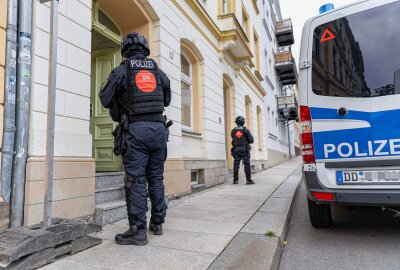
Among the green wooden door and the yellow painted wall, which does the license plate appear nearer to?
the yellow painted wall

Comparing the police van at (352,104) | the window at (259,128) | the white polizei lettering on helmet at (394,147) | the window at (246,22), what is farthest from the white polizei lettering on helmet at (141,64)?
the window at (259,128)

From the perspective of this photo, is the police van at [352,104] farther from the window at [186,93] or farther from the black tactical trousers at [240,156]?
the black tactical trousers at [240,156]

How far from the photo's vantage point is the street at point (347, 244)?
295 cm

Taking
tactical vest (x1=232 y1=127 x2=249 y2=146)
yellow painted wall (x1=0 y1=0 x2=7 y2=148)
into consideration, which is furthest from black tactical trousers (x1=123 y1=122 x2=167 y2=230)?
tactical vest (x1=232 y1=127 x2=249 y2=146)

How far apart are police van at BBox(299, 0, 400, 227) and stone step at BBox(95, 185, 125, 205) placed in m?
2.54

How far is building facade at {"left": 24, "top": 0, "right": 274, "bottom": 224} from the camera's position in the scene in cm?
336

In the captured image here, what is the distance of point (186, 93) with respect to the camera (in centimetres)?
757

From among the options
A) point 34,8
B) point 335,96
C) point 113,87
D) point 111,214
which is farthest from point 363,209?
point 34,8

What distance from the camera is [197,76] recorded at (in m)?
7.94

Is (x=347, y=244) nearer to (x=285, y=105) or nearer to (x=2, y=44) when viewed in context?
(x=2, y=44)

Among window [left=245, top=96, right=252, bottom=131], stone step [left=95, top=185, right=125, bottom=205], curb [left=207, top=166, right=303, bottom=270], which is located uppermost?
window [left=245, top=96, right=252, bottom=131]

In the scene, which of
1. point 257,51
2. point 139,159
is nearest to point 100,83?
point 139,159

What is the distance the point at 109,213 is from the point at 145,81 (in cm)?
175

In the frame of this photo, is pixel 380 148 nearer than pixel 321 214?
Yes
